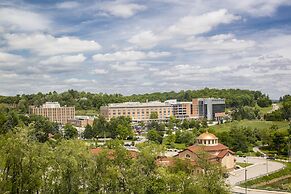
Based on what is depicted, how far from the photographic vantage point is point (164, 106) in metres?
165

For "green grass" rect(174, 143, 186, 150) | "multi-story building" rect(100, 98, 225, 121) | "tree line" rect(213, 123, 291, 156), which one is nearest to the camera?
"tree line" rect(213, 123, 291, 156)

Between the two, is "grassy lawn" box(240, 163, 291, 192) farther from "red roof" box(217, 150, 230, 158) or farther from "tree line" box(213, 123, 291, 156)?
"tree line" box(213, 123, 291, 156)

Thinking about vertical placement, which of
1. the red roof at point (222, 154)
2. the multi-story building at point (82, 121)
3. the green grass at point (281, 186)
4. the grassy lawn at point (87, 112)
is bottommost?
the green grass at point (281, 186)

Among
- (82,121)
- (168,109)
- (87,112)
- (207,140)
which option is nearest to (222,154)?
(207,140)

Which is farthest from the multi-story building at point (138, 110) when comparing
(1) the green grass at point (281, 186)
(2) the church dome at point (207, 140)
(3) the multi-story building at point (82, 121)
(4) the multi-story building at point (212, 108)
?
(1) the green grass at point (281, 186)

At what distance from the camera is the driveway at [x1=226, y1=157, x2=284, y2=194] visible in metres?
53.2

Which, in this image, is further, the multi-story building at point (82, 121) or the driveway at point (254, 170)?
the multi-story building at point (82, 121)

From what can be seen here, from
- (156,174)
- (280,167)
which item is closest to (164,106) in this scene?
(280,167)

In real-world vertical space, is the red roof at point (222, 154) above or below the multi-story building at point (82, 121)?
below

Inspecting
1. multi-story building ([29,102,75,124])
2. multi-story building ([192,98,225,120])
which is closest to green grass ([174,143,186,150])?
multi-story building ([192,98,225,120])

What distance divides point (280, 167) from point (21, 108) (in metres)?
120

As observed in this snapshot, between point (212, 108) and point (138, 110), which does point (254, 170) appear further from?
point (138, 110)

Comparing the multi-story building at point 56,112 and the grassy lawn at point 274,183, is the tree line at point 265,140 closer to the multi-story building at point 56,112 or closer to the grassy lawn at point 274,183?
the grassy lawn at point 274,183

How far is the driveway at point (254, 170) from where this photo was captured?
2096 inches
